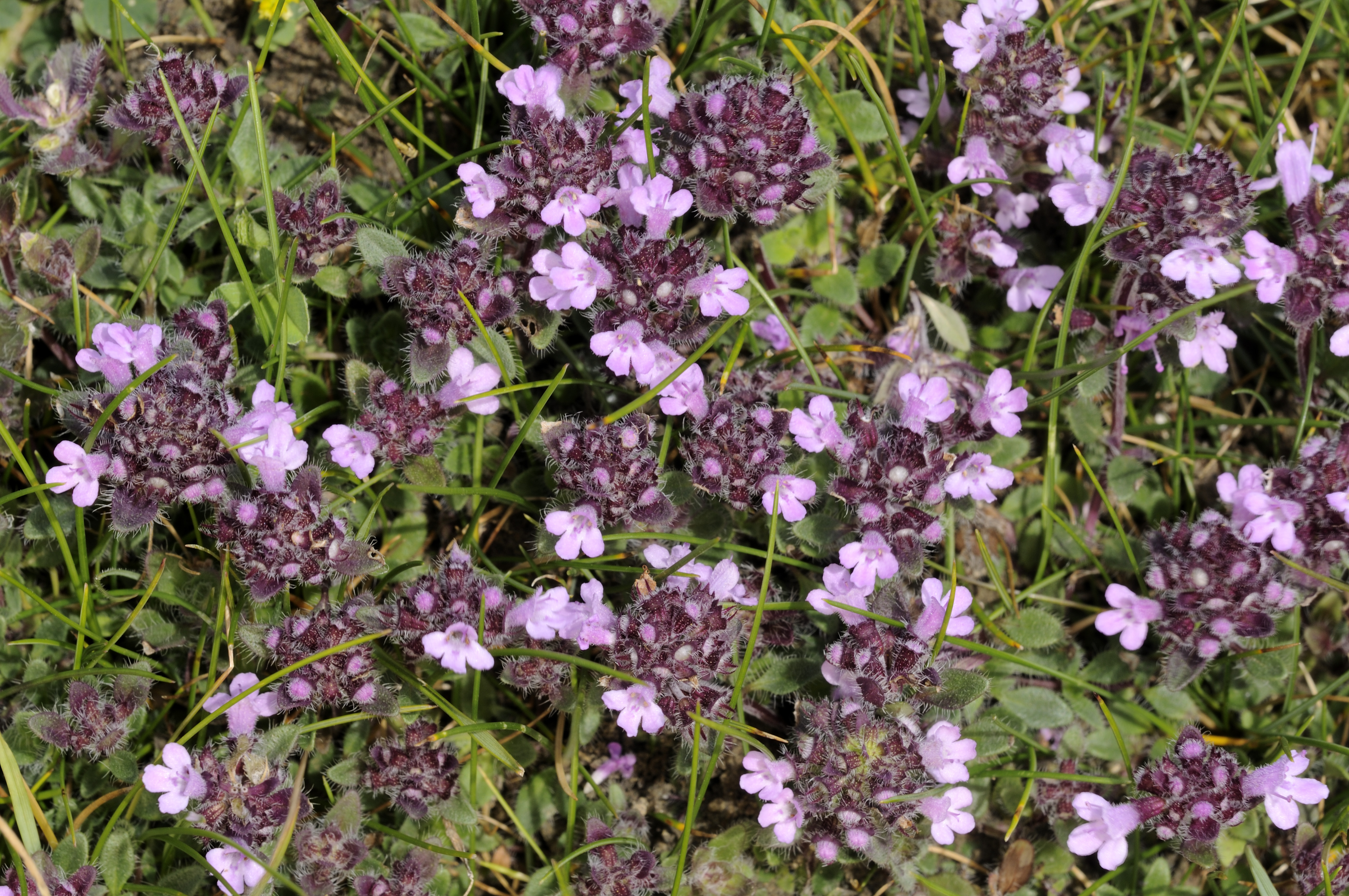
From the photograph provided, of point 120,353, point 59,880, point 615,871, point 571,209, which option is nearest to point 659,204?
point 571,209

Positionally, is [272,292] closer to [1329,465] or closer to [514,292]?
[514,292]

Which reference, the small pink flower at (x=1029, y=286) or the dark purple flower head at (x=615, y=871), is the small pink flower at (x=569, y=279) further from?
the dark purple flower head at (x=615, y=871)

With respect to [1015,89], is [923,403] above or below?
below

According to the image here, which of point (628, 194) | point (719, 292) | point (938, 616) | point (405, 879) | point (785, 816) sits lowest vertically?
point (405, 879)

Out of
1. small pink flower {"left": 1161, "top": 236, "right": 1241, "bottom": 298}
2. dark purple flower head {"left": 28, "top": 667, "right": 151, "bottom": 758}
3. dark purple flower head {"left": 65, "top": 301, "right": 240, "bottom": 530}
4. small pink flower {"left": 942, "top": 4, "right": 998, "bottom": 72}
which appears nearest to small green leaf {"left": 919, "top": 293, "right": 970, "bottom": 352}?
small pink flower {"left": 1161, "top": 236, "right": 1241, "bottom": 298}

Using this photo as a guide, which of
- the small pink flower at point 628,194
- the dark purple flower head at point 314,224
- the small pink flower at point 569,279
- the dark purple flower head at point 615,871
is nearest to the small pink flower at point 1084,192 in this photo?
the small pink flower at point 628,194

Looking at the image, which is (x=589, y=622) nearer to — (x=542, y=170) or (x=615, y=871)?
(x=615, y=871)

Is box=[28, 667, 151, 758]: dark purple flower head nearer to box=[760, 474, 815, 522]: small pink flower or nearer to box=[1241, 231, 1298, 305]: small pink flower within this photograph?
box=[760, 474, 815, 522]: small pink flower
